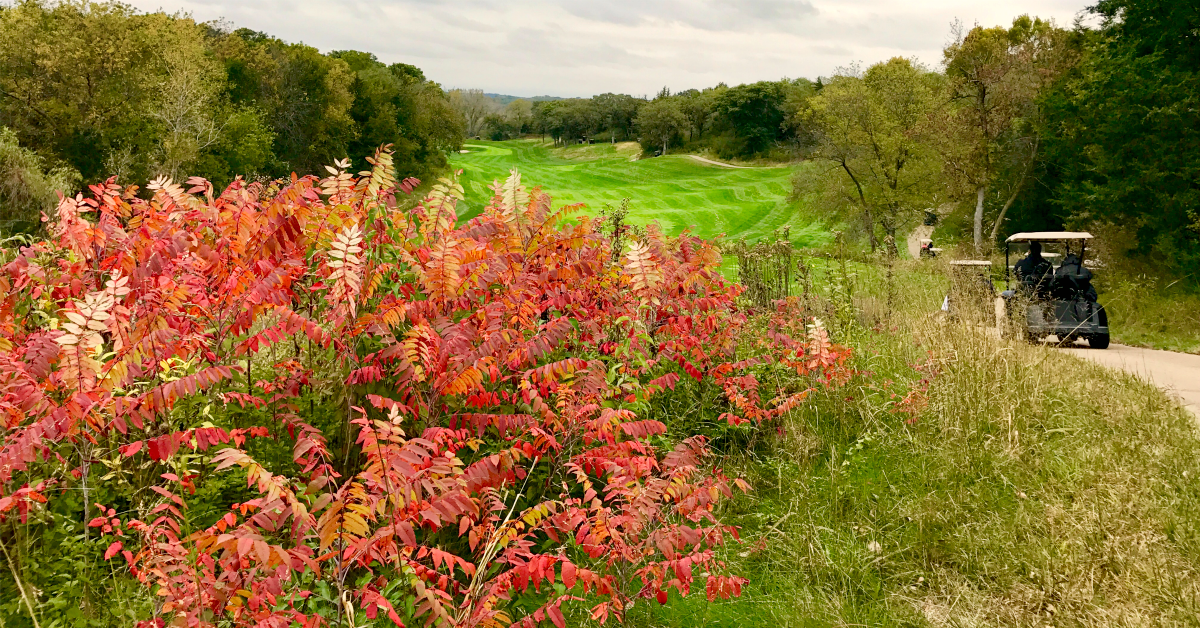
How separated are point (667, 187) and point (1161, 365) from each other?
54247 millimetres

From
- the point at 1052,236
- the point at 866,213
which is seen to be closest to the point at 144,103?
the point at 866,213

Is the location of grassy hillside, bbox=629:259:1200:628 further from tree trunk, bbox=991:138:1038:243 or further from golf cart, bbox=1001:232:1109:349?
tree trunk, bbox=991:138:1038:243

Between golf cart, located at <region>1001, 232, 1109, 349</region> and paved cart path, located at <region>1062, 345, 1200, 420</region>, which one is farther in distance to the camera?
golf cart, located at <region>1001, 232, 1109, 349</region>

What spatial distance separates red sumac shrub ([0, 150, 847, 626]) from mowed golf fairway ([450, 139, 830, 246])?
3622 cm

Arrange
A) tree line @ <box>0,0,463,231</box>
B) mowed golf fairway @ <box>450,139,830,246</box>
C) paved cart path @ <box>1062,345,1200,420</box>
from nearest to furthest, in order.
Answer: paved cart path @ <box>1062,345,1200,420</box> → tree line @ <box>0,0,463,231</box> → mowed golf fairway @ <box>450,139,830,246</box>

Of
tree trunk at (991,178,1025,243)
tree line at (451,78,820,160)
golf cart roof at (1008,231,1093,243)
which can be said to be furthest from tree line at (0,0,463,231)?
tree line at (451,78,820,160)

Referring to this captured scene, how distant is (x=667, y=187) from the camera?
64.4m

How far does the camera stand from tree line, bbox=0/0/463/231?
3416 centimetres

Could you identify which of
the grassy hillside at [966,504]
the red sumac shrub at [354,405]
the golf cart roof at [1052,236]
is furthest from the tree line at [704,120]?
the red sumac shrub at [354,405]

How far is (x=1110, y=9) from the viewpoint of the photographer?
67.7 ft

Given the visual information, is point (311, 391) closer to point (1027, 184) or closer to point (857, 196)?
point (1027, 184)

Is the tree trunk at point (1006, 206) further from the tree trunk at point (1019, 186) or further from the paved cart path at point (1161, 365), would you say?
the paved cart path at point (1161, 365)

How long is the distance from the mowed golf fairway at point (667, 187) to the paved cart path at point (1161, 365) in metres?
28.4

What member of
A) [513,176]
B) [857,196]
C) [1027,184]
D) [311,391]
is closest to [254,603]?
[311,391]
